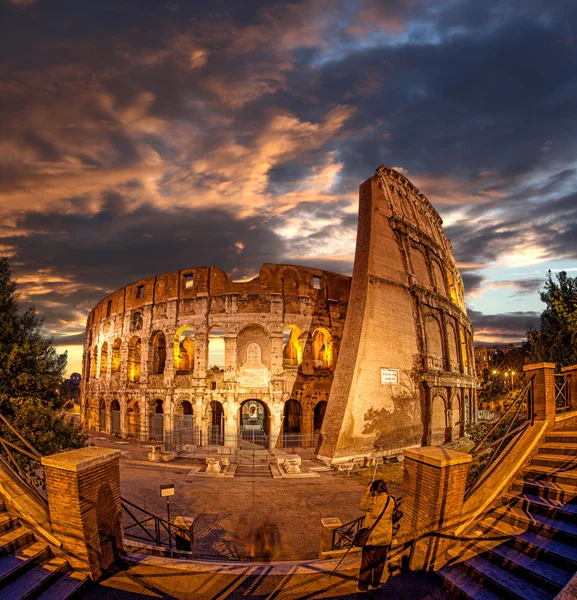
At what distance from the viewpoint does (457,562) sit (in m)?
5.27

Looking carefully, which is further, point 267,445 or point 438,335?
point 438,335

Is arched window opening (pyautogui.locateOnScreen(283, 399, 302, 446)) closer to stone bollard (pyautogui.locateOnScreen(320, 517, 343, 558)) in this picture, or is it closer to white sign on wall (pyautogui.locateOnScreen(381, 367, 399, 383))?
white sign on wall (pyautogui.locateOnScreen(381, 367, 399, 383))

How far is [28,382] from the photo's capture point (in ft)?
34.6

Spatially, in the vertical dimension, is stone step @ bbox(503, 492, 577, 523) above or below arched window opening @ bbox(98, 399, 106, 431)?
above

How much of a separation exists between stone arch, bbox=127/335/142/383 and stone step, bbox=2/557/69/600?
82.8 ft

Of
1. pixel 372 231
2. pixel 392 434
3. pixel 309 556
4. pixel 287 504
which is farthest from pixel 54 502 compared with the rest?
pixel 372 231

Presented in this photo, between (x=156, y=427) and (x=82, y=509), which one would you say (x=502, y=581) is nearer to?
(x=82, y=509)

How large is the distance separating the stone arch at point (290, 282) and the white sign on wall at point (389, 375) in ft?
→ 29.8

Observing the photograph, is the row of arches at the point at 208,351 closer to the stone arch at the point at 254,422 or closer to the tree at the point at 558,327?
the stone arch at the point at 254,422

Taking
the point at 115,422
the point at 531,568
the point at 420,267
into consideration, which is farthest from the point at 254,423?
the point at 531,568

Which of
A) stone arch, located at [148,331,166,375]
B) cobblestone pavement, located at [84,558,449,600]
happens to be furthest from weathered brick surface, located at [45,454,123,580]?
stone arch, located at [148,331,166,375]

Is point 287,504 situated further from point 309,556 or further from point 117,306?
point 117,306

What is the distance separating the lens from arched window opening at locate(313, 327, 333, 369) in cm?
2591

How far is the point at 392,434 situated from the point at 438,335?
1008 centimetres
